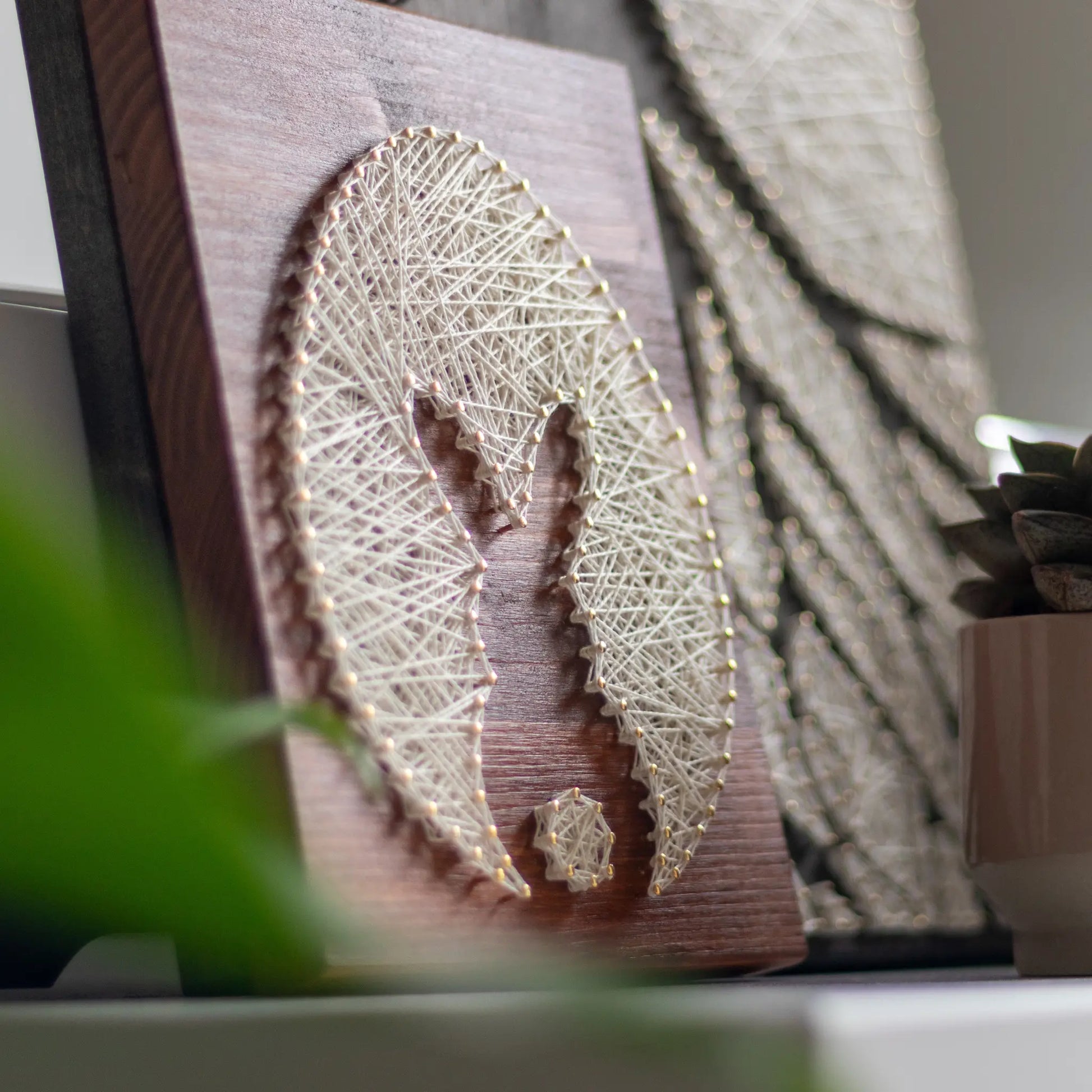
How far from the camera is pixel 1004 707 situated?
49cm

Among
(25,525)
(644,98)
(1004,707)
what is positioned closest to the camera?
(25,525)

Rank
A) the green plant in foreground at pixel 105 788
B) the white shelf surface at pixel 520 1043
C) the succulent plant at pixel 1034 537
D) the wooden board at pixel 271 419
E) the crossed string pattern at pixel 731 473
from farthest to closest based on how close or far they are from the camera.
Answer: the crossed string pattern at pixel 731 473
the succulent plant at pixel 1034 537
the wooden board at pixel 271 419
the white shelf surface at pixel 520 1043
the green plant in foreground at pixel 105 788

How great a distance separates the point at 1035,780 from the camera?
1.58 ft

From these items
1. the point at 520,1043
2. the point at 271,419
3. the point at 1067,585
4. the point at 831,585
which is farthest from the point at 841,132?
the point at 520,1043

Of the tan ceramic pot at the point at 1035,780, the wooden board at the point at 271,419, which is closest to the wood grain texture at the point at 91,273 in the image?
the wooden board at the point at 271,419

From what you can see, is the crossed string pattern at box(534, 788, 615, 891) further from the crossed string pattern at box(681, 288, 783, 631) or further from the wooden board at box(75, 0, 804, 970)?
the crossed string pattern at box(681, 288, 783, 631)

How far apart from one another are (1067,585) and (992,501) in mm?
68

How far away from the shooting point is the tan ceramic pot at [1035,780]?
47 centimetres

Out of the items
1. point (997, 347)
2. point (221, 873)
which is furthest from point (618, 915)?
point (997, 347)

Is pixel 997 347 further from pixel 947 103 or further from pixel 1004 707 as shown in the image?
pixel 1004 707

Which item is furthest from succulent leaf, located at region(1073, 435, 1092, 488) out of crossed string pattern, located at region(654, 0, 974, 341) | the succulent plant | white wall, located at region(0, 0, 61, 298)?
white wall, located at region(0, 0, 61, 298)

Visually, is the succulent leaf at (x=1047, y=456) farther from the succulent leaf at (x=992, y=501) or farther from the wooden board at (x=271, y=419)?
the wooden board at (x=271, y=419)

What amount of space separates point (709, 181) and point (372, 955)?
487 mm

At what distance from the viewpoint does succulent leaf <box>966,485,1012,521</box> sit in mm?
534
